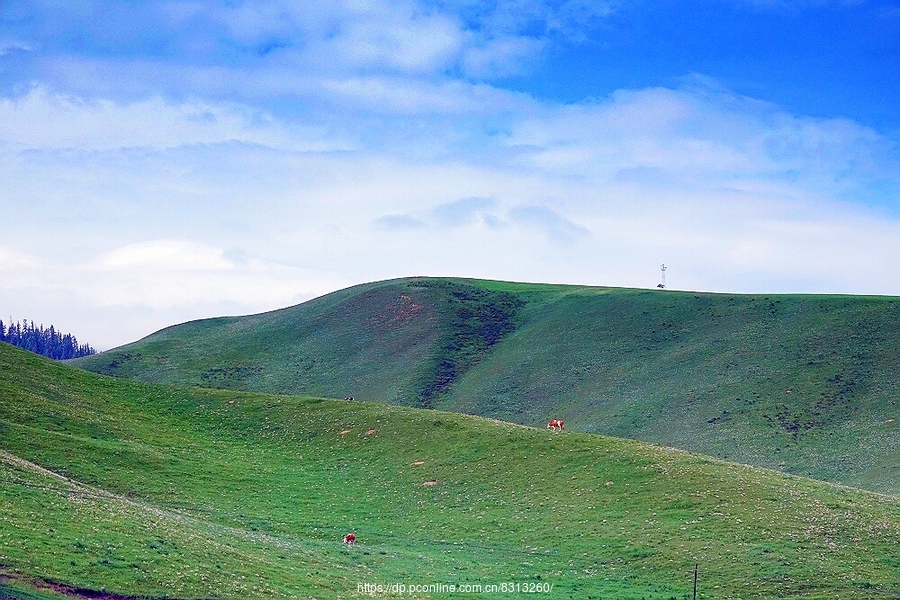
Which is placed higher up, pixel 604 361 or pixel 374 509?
pixel 604 361

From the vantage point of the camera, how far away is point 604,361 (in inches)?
4060

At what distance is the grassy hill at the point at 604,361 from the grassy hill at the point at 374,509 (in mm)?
25702

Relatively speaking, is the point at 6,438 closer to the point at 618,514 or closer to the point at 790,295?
the point at 618,514

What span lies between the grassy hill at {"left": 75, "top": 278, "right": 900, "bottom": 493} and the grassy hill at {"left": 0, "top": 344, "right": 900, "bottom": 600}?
2570cm

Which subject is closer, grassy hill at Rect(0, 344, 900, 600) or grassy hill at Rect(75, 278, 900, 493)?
grassy hill at Rect(0, 344, 900, 600)

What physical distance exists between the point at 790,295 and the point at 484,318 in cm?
4452

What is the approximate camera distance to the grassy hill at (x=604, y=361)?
252 ft

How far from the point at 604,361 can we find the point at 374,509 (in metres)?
62.0

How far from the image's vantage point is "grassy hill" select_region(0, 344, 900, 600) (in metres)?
27.4

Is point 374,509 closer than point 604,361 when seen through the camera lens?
Yes

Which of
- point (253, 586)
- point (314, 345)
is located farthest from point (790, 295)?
point (253, 586)

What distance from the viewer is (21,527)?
2620 centimetres

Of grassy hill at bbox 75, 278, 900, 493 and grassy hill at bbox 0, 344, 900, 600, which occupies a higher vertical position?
grassy hill at bbox 75, 278, 900, 493

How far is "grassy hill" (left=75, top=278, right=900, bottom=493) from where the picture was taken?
76.8 m
